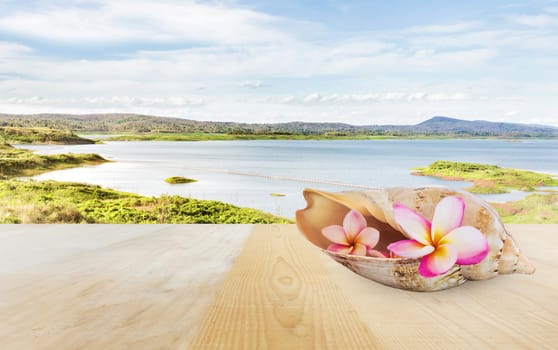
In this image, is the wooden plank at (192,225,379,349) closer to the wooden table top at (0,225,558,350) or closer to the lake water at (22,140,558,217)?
the wooden table top at (0,225,558,350)

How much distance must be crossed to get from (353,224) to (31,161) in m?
3.57

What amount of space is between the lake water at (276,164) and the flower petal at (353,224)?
2.61 metres

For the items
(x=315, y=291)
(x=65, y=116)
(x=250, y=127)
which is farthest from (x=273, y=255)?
(x=65, y=116)

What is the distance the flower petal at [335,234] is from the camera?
3.28 feet

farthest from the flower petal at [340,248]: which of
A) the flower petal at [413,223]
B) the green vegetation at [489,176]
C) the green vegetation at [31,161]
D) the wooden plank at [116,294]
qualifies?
the green vegetation at [31,161]

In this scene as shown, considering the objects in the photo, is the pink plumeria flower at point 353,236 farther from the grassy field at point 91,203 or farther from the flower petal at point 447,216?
the grassy field at point 91,203

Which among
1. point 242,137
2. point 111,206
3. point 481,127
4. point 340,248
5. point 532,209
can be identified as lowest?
point 111,206

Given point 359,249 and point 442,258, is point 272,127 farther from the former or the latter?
point 442,258

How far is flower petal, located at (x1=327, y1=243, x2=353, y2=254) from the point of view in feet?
3.26

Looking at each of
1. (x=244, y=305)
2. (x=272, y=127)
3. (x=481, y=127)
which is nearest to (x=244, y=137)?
(x=272, y=127)

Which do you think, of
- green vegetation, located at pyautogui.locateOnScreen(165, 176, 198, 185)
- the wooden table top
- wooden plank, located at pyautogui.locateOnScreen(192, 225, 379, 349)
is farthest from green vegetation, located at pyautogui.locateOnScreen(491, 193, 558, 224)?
wooden plank, located at pyautogui.locateOnScreen(192, 225, 379, 349)

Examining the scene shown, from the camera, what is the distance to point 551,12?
3.35 meters

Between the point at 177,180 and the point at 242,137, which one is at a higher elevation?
the point at 242,137

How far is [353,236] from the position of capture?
3.25 feet
